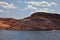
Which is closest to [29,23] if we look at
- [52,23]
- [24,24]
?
[24,24]

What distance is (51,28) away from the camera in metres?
66.0

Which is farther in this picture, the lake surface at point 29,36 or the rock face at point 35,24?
the rock face at point 35,24

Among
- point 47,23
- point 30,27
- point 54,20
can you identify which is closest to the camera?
point 30,27

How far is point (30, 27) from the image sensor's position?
216ft

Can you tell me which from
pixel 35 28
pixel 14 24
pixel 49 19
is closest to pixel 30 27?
pixel 35 28

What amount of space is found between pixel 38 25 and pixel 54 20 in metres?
11.4

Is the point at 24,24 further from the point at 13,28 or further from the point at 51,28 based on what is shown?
the point at 51,28

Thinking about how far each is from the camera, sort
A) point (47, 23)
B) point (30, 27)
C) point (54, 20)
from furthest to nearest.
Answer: point (54, 20)
point (47, 23)
point (30, 27)

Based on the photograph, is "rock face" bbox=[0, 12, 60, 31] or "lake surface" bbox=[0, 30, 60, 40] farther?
"rock face" bbox=[0, 12, 60, 31]

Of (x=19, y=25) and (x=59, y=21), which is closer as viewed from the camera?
(x=19, y=25)

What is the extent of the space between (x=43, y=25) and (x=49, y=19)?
723 cm

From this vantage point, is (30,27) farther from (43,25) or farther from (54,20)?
(54,20)

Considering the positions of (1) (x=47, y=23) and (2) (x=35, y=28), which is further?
(1) (x=47, y=23)

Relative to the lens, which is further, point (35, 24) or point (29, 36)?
point (35, 24)
